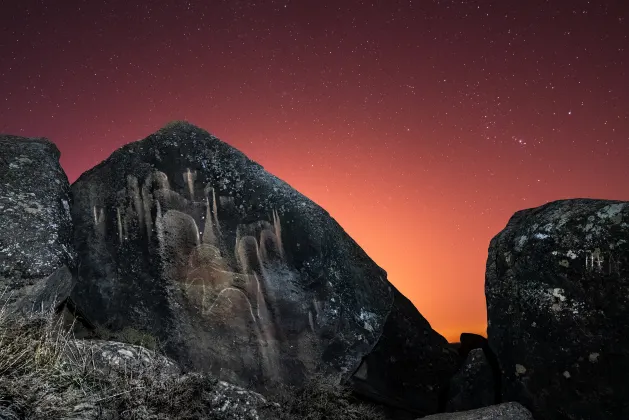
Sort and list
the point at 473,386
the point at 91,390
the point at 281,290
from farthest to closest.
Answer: the point at 281,290
the point at 473,386
the point at 91,390

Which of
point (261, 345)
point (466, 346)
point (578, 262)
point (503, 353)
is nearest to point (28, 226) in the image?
point (261, 345)

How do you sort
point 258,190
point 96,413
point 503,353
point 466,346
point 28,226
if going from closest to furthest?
point 96,413, point 28,226, point 503,353, point 258,190, point 466,346

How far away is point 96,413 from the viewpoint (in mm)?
4215

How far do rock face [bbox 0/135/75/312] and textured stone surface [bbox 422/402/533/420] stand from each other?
683 cm

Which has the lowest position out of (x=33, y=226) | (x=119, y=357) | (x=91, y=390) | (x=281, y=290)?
(x=91, y=390)

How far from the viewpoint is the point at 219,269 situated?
8.89 metres

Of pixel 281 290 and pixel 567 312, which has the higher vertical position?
pixel 281 290

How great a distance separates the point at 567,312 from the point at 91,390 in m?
6.91

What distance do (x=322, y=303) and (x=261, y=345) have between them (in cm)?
136

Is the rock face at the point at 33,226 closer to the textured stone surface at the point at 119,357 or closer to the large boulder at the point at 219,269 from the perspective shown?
the large boulder at the point at 219,269

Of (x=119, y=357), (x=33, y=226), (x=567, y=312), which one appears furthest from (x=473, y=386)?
(x=33, y=226)

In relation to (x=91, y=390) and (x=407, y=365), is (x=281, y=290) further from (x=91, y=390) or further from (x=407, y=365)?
(x=91, y=390)

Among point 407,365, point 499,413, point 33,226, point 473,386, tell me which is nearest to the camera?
point 499,413

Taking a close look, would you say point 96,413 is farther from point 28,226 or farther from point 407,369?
point 407,369
